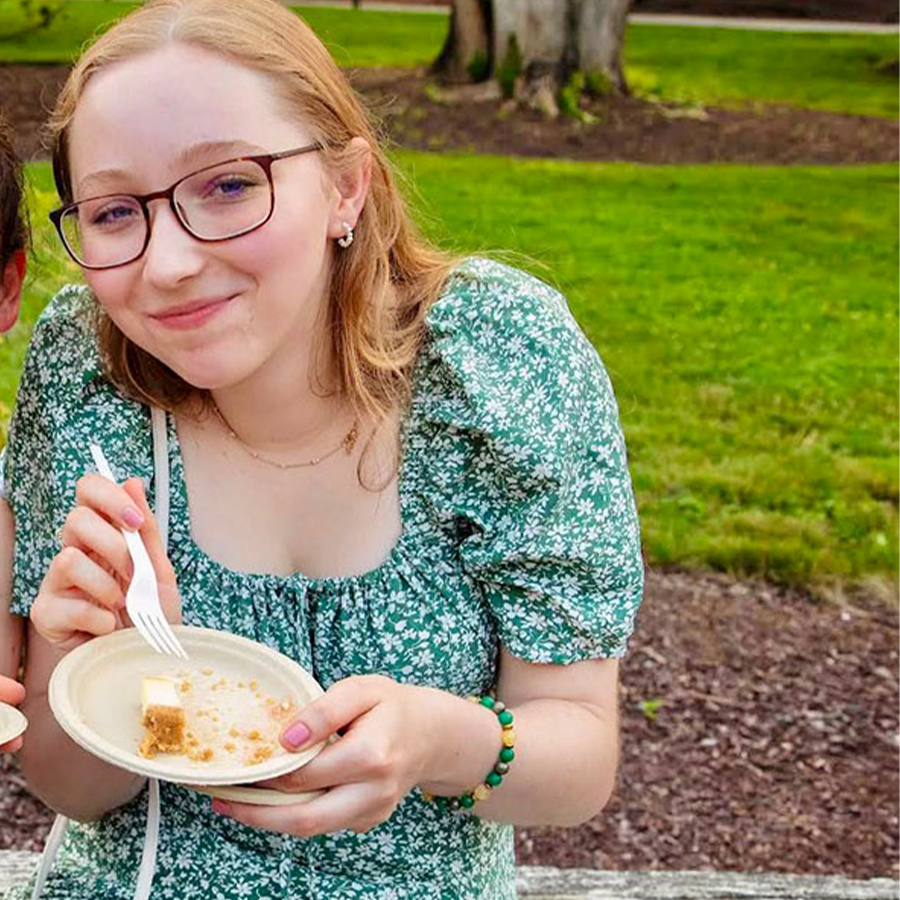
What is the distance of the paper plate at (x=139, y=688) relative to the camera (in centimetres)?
151

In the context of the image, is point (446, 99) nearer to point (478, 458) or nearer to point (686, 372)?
point (686, 372)

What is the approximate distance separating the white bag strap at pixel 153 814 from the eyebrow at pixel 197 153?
0.38 m

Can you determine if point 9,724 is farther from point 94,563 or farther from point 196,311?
point 196,311

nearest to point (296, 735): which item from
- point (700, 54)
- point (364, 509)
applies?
point (364, 509)

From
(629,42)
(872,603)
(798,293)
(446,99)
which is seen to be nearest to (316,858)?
(872,603)

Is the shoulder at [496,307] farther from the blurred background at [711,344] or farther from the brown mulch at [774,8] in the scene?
the brown mulch at [774,8]

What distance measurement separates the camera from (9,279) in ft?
6.64

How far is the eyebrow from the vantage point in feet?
5.60

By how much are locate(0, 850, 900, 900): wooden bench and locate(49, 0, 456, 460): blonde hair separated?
3.52 feet

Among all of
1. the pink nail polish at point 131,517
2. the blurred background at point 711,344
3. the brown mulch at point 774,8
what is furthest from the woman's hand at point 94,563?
the brown mulch at point 774,8

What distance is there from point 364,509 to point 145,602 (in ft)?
1.20

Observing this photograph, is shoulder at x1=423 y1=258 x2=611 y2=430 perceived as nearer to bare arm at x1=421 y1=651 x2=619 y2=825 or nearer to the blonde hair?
the blonde hair

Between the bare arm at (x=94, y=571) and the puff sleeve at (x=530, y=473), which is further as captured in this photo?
the puff sleeve at (x=530, y=473)

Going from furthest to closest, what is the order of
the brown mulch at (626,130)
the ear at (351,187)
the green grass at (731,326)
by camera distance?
the brown mulch at (626,130) < the green grass at (731,326) < the ear at (351,187)
